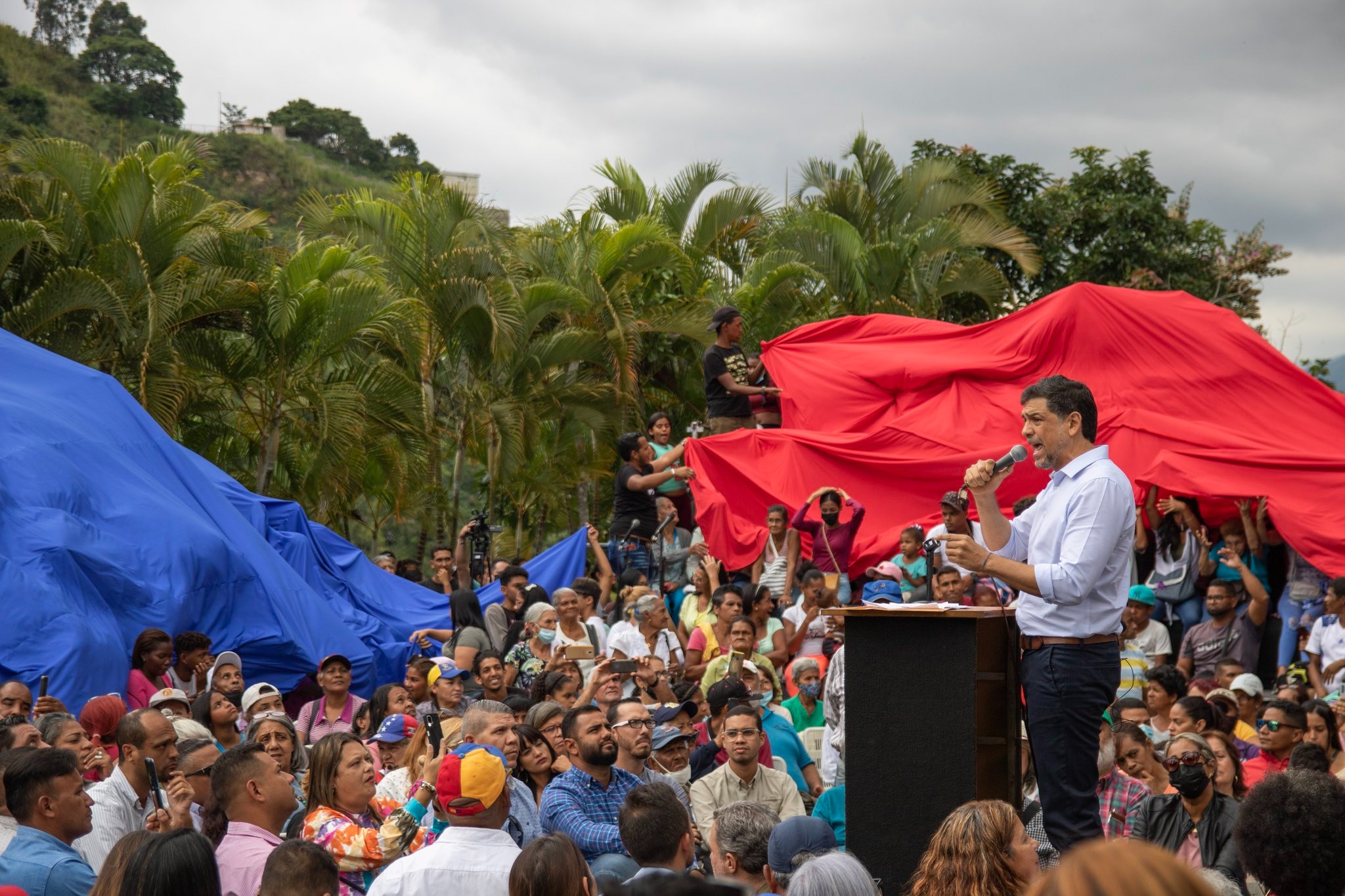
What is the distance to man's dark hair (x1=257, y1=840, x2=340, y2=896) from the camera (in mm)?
4137

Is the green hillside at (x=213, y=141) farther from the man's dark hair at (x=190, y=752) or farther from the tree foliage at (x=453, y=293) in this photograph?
the man's dark hair at (x=190, y=752)

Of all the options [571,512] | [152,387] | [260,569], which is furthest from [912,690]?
[571,512]

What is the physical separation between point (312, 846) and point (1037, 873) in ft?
7.34

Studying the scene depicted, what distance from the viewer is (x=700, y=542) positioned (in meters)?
13.3

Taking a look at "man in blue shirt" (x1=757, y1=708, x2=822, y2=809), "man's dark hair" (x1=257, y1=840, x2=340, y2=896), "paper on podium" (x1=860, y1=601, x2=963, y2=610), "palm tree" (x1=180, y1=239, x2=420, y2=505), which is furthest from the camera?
"palm tree" (x1=180, y1=239, x2=420, y2=505)

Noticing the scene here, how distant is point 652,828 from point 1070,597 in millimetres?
1693

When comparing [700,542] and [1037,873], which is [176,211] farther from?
[1037,873]

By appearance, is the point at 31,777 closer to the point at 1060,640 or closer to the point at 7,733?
the point at 7,733

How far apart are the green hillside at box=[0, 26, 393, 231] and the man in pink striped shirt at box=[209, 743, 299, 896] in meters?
38.1

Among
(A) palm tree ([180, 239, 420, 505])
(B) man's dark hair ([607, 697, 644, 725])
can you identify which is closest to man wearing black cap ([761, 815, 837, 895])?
(B) man's dark hair ([607, 697, 644, 725])

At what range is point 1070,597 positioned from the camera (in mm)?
4496

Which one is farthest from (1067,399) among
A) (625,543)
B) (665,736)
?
(625,543)

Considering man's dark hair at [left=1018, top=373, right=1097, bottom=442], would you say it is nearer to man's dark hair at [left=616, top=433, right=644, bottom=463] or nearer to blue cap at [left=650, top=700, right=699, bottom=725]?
blue cap at [left=650, top=700, right=699, bottom=725]

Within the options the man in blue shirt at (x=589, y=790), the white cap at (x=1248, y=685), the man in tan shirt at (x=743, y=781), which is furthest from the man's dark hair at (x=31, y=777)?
the white cap at (x=1248, y=685)
